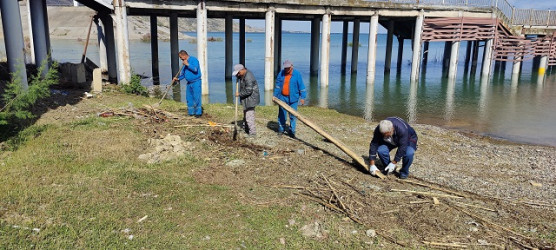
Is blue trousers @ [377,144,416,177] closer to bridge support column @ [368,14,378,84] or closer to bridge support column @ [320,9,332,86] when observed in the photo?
bridge support column @ [320,9,332,86]

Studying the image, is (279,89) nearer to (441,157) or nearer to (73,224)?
(441,157)

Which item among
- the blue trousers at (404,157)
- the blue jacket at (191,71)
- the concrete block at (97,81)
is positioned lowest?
the blue trousers at (404,157)

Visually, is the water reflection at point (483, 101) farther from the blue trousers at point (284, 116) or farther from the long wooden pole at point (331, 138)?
the long wooden pole at point (331, 138)

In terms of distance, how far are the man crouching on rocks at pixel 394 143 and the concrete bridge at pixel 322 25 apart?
8035mm

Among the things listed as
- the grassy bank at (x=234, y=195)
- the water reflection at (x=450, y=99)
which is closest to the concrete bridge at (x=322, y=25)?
the water reflection at (x=450, y=99)

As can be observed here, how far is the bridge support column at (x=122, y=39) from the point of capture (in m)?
16.3

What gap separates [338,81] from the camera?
28.6m

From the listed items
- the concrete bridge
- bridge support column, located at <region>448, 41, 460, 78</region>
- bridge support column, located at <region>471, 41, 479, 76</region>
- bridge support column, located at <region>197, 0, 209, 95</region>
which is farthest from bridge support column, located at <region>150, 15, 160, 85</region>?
bridge support column, located at <region>471, 41, 479, 76</region>

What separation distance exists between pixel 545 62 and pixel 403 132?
30483 mm

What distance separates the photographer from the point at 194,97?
11.7m

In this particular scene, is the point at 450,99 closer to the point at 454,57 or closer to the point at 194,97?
the point at 454,57

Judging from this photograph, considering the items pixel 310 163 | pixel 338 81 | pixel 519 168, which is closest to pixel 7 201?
pixel 310 163

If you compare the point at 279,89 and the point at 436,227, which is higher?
the point at 279,89

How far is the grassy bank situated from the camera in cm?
546
